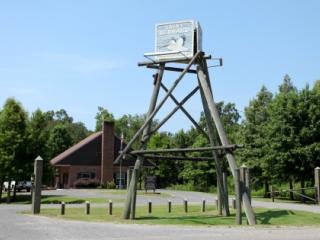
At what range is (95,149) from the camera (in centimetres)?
6384

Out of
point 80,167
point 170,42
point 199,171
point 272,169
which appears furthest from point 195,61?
point 80,167

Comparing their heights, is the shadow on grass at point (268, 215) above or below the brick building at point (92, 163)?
below

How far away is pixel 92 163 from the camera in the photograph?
62.8m

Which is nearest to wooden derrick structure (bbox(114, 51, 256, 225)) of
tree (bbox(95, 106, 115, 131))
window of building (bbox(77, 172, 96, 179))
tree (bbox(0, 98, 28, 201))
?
tree (bbox(0, 98, 28, 201))

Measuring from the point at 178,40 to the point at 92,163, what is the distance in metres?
44.3

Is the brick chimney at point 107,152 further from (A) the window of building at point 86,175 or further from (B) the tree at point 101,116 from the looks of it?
(B) the tree at point 101,116

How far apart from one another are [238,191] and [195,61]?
5958mm

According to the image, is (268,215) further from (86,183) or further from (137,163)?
(86,183)

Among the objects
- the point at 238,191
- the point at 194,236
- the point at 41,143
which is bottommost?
the point at 194,236

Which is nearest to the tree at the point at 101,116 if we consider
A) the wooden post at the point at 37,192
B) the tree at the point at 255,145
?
the tree at the point at 255,145

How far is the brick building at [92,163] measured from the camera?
61.3 meters

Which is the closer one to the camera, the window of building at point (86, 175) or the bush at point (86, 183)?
the bush at point (86, 183)

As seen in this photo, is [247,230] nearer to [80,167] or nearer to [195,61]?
[195,61]

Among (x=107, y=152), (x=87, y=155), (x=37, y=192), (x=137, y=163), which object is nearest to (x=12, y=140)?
(x=37, y=192)
